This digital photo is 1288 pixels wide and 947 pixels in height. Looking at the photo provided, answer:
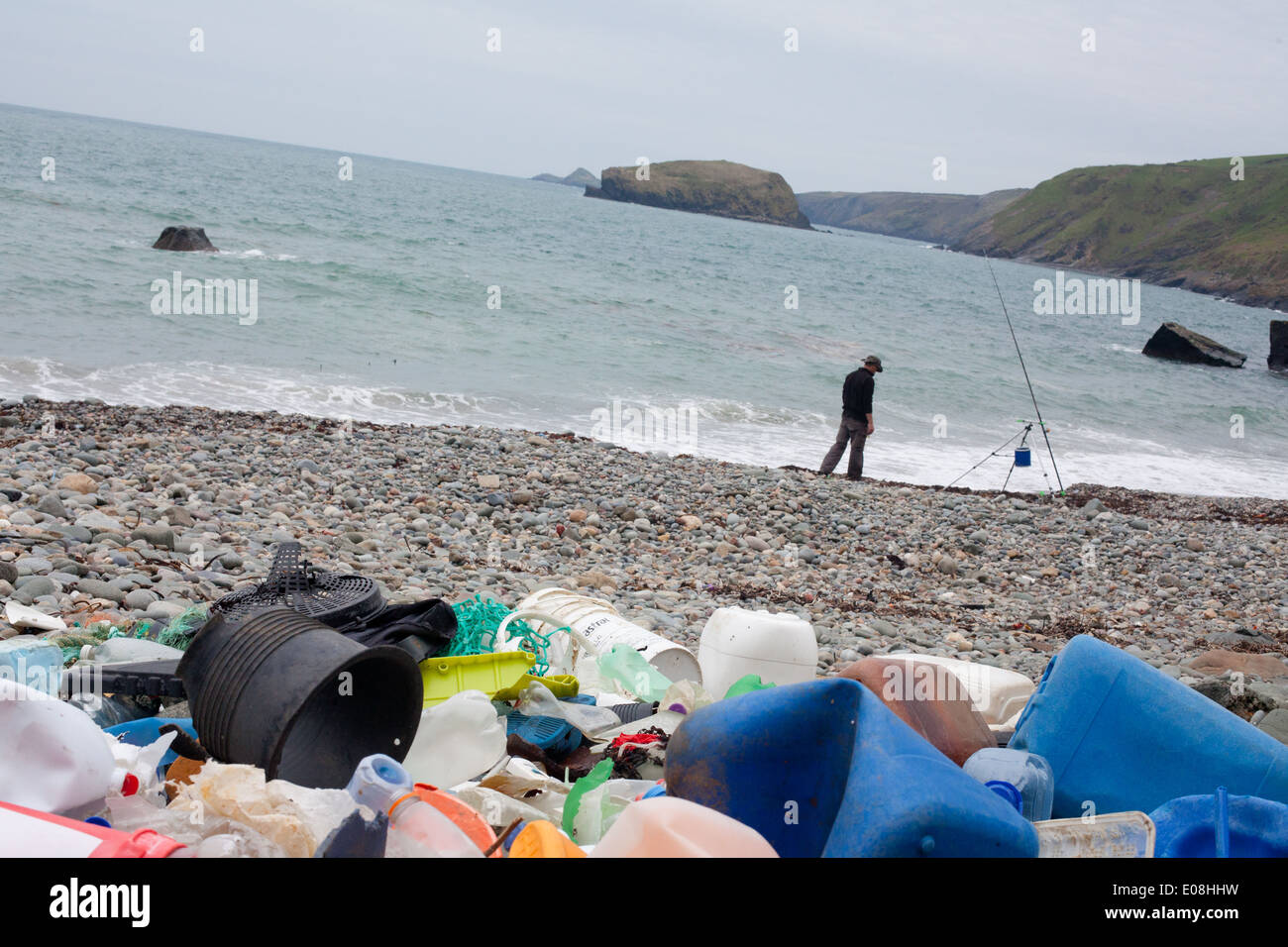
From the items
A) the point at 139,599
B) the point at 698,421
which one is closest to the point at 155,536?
the point at 139,599

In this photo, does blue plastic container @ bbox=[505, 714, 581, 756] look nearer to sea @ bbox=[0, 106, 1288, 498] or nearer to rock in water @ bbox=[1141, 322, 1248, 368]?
sea @ bbox=[0, 106, 1288, 498]

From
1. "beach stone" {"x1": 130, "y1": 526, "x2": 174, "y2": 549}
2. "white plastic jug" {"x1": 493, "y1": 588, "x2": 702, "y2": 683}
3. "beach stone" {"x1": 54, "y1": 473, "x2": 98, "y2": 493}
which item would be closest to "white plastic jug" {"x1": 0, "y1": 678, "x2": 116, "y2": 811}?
"white plastic jug" {"x1": 493, "y1": 588, "x2": 702, "y2": 683}

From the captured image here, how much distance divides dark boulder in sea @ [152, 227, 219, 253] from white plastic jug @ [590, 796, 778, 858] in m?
28.5

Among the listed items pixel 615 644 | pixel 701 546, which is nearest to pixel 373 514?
pixel 701 546

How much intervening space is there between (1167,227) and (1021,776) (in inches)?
5284

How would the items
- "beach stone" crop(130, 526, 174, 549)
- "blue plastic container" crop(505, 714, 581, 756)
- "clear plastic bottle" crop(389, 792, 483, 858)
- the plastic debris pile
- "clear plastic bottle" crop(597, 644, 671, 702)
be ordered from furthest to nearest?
"beach stone" crop(130, 526, 174, 549) < "clear plastic bottle" crop(597, 644, 671, 702) < "blue plastic container" crop(505, 714, 581, 756) < "clear plastic bottle" crop(389, 792, 483, 858) < the plastic debris pile

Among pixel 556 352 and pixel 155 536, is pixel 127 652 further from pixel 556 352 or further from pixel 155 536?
pixel 556 352

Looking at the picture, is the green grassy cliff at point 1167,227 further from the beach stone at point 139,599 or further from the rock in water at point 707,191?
the beach stone at point 139,599

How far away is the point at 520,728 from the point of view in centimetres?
343

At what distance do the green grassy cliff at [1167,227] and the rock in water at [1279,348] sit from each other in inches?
2344

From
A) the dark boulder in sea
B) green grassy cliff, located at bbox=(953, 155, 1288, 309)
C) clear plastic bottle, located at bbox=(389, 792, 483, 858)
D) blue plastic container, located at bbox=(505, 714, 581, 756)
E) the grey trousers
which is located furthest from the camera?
green grassy cliff, located at bbox=(953, 155, 1288, 309)

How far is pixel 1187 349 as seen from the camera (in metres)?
37.4

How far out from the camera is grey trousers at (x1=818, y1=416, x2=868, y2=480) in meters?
12.9

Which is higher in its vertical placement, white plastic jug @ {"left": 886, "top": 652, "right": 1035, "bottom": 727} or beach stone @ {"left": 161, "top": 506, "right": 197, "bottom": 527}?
beach stone @ {"left": 161, "top": 506, "right": 197, "bottom": 527}
